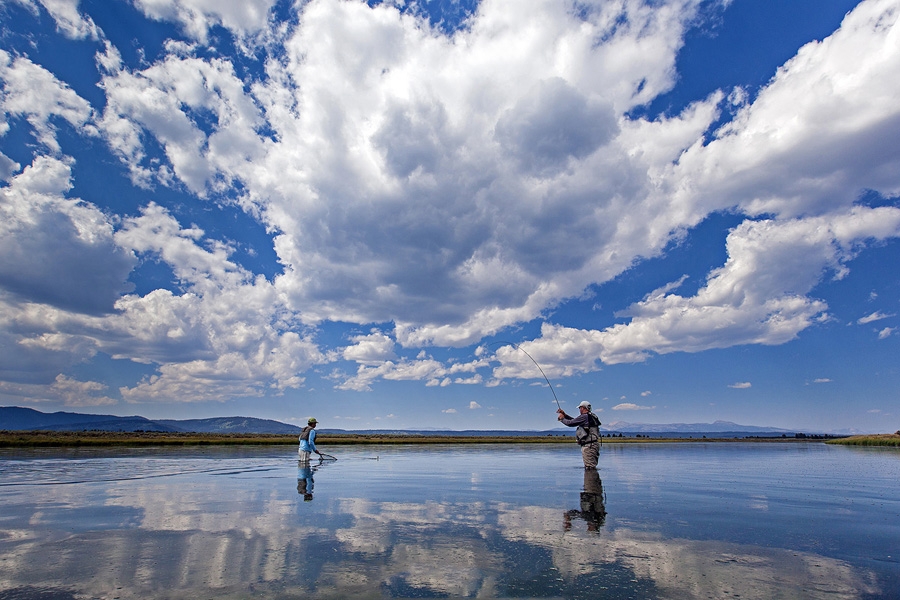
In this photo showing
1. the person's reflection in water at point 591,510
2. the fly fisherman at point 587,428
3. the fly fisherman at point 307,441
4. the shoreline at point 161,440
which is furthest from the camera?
the shoreline at point 161,440

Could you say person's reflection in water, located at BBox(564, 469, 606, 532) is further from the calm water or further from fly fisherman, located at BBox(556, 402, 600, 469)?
fly fisherman, located at BBox(556, 402, 600, 469)

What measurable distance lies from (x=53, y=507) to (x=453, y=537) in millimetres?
10302

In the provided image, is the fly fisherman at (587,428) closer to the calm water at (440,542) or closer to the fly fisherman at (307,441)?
the calm water at (440,542)

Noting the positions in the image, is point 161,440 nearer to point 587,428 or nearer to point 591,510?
point 587,428

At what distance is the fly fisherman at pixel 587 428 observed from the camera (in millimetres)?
18656

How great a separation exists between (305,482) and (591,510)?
35.0 ft

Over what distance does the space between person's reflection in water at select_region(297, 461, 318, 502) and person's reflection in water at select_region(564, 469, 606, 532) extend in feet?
23.3

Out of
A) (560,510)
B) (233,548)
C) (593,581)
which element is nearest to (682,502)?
(560,510)

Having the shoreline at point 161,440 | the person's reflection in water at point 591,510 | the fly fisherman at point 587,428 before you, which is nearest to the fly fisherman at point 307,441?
the fly fisherman at point 587,428

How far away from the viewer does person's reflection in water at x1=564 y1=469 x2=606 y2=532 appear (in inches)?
400

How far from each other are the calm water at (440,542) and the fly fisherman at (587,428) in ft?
9.05

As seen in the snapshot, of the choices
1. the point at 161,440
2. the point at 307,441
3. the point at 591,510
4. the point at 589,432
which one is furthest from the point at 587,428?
the point at 161,440

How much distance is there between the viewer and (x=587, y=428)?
18688 mm

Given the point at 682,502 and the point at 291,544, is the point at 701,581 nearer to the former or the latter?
the point at 291,544
